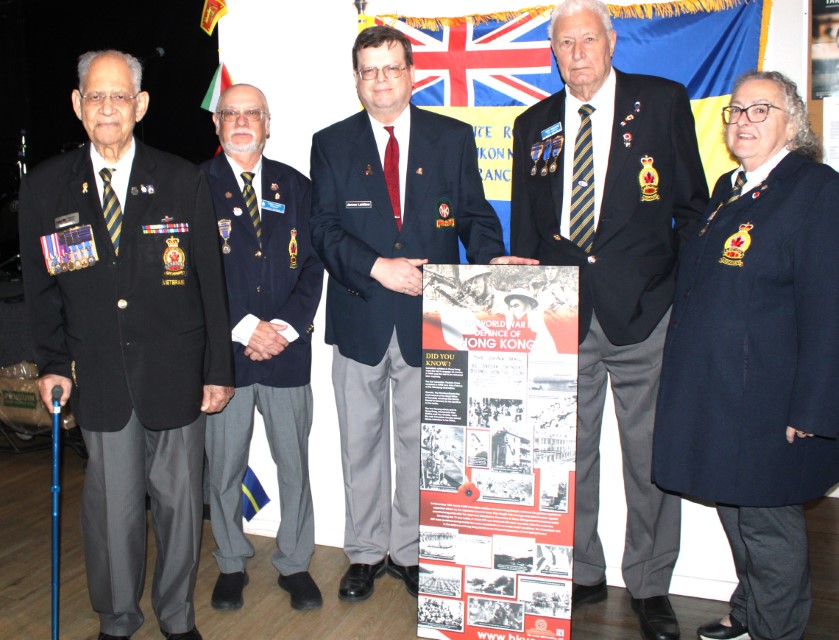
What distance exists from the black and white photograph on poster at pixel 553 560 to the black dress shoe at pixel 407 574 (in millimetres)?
624

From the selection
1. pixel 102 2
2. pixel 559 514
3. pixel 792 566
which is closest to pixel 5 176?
pixel 102 2

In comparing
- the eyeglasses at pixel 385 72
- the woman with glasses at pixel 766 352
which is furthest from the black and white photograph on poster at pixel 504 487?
the eyeglasses at pixel 385 72

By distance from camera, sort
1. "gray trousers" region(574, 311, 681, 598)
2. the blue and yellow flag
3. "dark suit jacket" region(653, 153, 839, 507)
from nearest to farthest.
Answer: "dark suit jacket" region(653, 153, 839, 507) → "gray trousers" region(574, 311, 681, 598) → the blue and yellow flag

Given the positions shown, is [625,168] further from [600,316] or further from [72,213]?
[72,213]

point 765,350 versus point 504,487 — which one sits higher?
point 765,350

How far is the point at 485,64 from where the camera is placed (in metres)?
3.09

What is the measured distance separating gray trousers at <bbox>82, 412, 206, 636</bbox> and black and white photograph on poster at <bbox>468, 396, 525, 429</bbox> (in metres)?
0.94

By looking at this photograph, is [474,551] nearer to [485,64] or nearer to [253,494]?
[253,494]

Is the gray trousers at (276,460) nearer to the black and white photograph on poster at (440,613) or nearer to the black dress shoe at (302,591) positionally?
the black dress shoe at (302,591)

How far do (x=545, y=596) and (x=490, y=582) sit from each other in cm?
19

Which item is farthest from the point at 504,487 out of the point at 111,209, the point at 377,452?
the point at 111,209

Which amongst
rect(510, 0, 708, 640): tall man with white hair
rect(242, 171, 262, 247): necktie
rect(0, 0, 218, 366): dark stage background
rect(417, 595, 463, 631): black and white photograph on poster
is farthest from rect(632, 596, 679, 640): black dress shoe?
rect(0, 0, 218, 366): dark stage background

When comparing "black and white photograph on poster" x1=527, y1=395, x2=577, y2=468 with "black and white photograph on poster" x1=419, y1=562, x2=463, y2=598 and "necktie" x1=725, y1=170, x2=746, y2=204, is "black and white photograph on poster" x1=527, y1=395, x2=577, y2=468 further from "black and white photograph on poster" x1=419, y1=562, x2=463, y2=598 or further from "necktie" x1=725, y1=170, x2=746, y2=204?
"necktie" x1=725, y1=170, x2=746, y2=204

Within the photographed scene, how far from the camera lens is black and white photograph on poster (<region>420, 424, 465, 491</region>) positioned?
8.27ft
